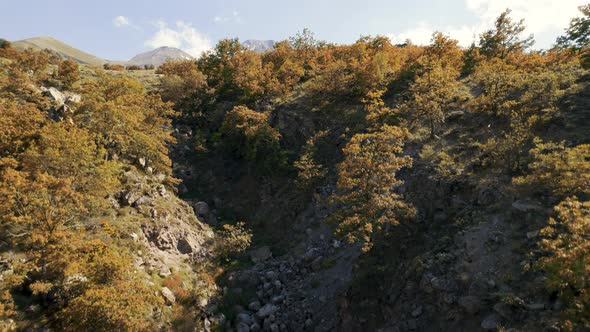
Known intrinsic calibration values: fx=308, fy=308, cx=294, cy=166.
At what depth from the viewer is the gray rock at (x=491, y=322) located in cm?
1238

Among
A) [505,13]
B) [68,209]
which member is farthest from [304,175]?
[505,13]

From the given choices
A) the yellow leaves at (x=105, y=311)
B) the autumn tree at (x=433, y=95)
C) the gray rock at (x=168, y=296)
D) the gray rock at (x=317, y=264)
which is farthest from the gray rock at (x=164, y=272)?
the autumn tree at (x=433, y=95)

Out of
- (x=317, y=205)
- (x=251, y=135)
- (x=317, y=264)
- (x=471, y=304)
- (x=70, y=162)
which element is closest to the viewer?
(x=471, y=304)

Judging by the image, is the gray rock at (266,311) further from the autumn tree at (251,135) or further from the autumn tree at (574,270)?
the autumn tree at (251,135)

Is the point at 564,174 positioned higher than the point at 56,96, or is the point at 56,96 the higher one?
the point at 564,174

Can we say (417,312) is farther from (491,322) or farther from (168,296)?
(168,296)

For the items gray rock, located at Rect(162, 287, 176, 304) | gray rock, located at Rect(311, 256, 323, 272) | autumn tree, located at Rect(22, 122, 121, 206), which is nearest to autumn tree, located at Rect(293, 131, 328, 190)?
gray rock, located at Rect(311, 256, 323, 272)

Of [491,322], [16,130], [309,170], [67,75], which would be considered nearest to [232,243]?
[309,170]

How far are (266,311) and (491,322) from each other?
1274 centimetres

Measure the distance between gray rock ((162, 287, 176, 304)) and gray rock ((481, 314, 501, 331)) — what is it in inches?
662

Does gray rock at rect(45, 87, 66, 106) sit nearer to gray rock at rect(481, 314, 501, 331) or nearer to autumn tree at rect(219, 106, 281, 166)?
autumn tree at rect(219, 106, 281, 166)

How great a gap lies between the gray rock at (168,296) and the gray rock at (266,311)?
17.9 feet

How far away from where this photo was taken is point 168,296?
1903 centimetres

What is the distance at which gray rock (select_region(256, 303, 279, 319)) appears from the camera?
19.8m
